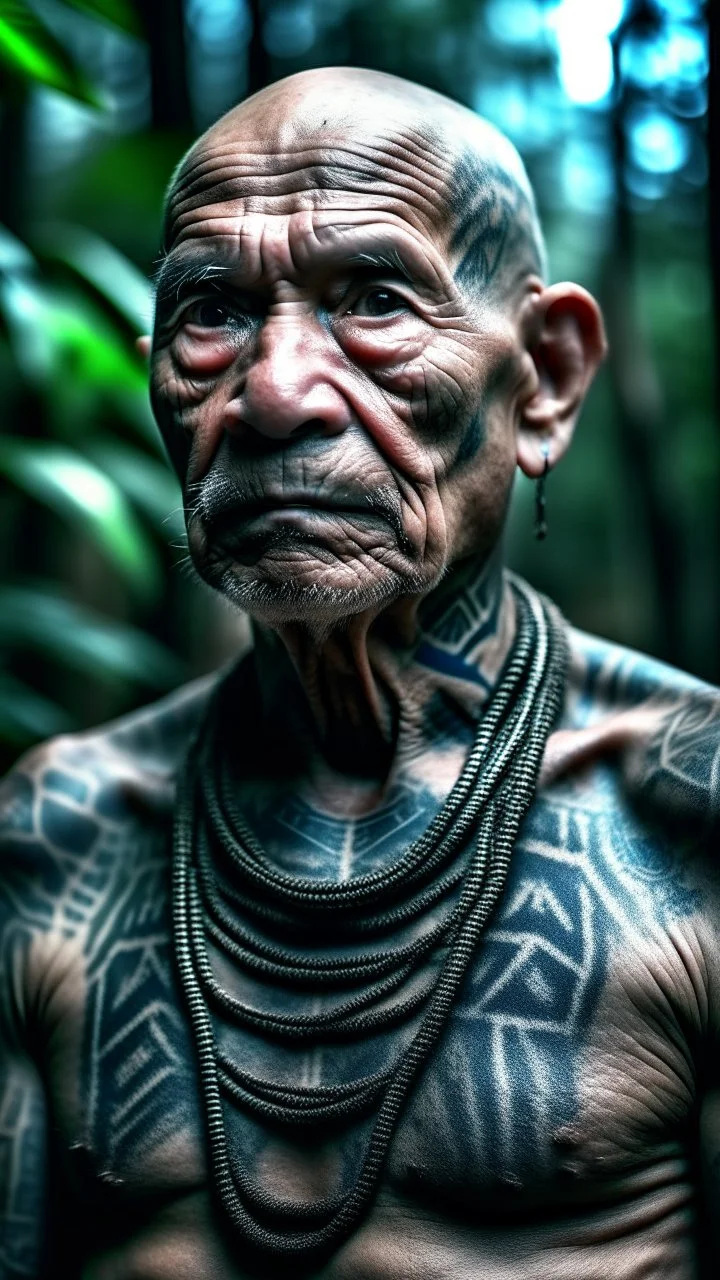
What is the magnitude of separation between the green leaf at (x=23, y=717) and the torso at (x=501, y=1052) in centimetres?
73

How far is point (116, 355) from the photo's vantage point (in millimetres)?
2268

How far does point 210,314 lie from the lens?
1477 millimetres

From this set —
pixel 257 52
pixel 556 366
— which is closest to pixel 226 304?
pixel 556 366

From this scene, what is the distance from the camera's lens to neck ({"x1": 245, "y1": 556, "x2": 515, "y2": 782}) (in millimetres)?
1526

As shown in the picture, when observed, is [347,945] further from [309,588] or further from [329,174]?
[329,174]

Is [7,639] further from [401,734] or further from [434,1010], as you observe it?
[434,1010]

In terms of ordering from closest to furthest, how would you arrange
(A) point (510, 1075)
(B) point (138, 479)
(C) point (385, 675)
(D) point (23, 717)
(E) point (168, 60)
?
1. (A) point (510, 1075)
2. (C) point (385, 675)
3. (D) point (23, 717)
4. (B) point (138, 479)
5. (E) point (168, 60)

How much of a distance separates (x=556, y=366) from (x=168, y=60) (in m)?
2.11

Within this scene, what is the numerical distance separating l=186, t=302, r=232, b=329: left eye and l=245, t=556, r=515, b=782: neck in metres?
0.35

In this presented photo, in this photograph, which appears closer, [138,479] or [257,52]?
[138,479]

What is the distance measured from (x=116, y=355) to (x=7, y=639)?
68cm

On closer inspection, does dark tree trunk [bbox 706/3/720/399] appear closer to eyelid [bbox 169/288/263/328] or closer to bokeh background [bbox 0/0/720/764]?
bokeh background [bbox 0/0/720/764]

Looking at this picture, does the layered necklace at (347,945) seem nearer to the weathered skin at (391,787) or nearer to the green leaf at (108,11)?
the weathered skin at (391,787)

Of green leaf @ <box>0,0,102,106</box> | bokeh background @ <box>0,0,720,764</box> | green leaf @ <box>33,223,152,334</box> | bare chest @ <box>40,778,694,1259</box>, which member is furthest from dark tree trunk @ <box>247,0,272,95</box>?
bare chest @ <box>40,778,694,1259</box>
